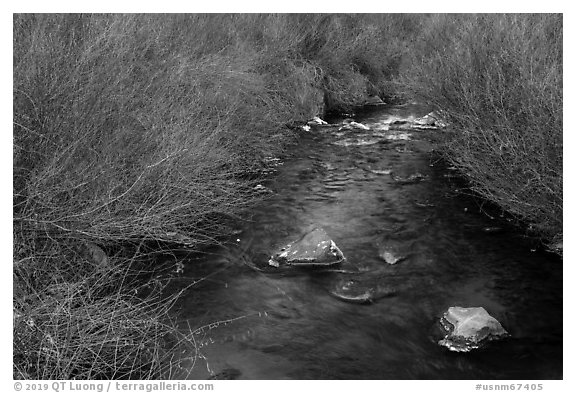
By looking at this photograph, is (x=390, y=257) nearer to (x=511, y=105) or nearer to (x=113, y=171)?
(x=511, y=105)

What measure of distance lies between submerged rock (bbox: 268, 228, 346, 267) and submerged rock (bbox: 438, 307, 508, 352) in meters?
1.71

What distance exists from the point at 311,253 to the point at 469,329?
2.20 m

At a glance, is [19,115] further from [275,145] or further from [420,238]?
[275,145]

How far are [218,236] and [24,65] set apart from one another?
10.3ft

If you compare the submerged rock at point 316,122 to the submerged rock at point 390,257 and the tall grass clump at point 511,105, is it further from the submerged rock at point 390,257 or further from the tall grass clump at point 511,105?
the submerged rock at point 390,257

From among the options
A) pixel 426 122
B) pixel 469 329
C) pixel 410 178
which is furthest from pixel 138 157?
pixel 426 122

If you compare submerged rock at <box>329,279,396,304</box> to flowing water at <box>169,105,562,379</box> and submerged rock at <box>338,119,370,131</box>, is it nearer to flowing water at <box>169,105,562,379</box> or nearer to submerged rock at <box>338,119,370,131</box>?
flowing water at <box>169,105,562,379</box>

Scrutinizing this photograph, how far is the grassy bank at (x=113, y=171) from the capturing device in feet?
14.8

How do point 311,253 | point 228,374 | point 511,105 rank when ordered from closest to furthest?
1. point 228,374
2. point 311,253
3. point 511,105

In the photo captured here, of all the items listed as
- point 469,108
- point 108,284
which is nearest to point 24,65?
point 108,284

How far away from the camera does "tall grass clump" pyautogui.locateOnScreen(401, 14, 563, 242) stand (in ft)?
21.7

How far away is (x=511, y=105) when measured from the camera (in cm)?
774
